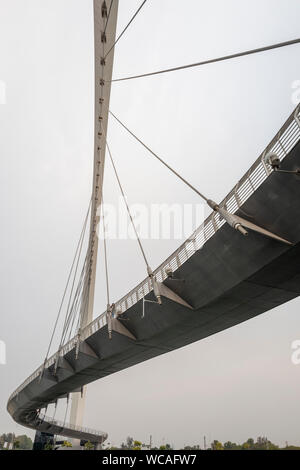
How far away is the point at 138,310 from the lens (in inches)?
765

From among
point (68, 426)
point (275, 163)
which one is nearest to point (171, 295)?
point (275, 163)

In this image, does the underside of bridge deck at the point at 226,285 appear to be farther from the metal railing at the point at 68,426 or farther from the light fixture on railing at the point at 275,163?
the metal railing at the point at 68,426

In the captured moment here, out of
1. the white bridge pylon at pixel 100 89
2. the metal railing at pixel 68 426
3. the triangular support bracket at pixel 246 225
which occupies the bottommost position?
the metal railing at pixel 68 426

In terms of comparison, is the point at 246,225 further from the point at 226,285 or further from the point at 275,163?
the point at 226,285

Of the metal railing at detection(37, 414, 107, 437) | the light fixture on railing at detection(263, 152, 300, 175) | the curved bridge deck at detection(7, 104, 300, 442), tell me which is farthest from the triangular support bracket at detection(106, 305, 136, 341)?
the metal railing at detection(37, 414, 107, 437)

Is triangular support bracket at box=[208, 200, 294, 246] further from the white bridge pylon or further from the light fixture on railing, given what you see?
the white bridge pylon

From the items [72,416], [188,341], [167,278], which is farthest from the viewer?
[72,416]

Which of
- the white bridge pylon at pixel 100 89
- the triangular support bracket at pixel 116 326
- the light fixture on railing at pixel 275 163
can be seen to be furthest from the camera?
the triangular support bracket at pixel 116 326

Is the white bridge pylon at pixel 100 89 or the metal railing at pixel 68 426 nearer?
the white bridge pylon at pixel 100 89

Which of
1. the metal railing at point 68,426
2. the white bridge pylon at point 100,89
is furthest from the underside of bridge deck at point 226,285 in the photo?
→ the metal railing at point 68,426

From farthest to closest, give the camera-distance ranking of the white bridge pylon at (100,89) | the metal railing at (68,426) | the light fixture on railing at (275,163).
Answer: the metal railing at (68,426)
the white bridge pylon at (100,89)
the light fixture on railing at (275,163)
